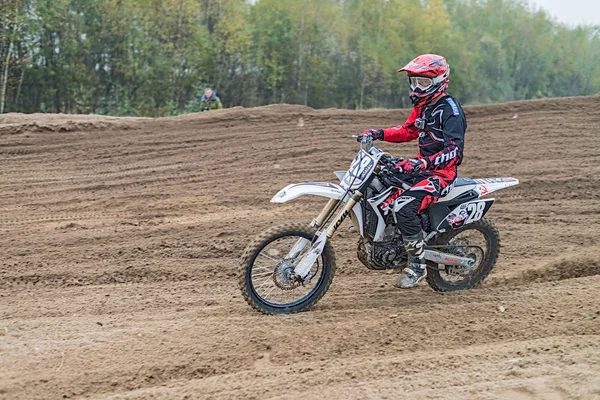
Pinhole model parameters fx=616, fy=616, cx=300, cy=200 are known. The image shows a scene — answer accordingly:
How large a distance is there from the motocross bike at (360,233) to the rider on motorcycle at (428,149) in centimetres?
9

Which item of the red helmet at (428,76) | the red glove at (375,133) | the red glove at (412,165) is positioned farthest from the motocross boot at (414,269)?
the red helmet at (428,76)

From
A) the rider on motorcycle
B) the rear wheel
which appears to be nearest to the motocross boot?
the rider on motorcycle

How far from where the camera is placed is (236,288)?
228 inches

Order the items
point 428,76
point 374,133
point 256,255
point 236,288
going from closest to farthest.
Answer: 1. point 256,255
2. point 428,76
3. point 374,133
4. point 236,288

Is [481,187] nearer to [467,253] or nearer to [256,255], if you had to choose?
[467,253]

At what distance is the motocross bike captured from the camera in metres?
4.76

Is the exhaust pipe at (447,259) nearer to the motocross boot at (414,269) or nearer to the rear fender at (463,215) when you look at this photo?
the motocross boot at (414,269)

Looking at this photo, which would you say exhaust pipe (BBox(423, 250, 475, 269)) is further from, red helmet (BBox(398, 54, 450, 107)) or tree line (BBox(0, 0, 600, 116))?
tree line (BBox(0, 0, 600, 116))

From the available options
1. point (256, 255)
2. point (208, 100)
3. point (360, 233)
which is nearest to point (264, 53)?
point (208, 100)

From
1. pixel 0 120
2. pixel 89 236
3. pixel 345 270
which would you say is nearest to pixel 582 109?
pixel 345 270

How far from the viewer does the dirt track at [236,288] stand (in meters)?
3.79

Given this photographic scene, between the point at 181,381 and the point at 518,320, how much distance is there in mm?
2544

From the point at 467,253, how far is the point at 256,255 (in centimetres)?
200

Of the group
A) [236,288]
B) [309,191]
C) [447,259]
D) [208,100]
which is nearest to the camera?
[309,191]
